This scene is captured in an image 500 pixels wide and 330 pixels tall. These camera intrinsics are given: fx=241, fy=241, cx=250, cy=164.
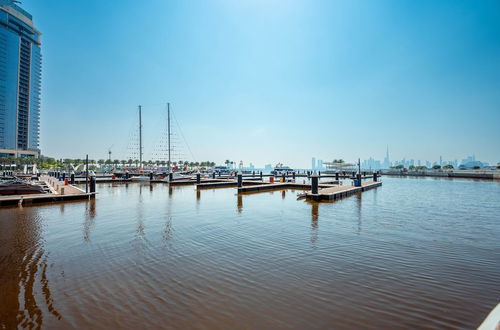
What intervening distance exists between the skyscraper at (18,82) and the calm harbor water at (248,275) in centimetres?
13146

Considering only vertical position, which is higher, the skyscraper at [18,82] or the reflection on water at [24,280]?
the skyscraper at [18,82]

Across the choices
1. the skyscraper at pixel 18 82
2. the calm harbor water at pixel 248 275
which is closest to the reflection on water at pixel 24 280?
the calm harbor water at pixel 248 275

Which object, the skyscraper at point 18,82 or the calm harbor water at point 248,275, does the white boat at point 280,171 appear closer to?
the calm harbor water at point 248,275

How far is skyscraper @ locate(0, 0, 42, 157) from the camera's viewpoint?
10669 cm

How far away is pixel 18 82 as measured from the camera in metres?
114

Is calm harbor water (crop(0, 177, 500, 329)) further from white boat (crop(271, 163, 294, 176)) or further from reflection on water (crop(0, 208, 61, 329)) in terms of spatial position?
white boat (crop(271, 163, 294, 176))

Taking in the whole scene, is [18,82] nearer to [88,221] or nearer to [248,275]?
[88,221]

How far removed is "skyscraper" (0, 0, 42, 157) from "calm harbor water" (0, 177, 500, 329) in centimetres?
13146

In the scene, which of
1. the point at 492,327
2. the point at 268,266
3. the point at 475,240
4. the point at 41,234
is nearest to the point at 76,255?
the point at 41,234

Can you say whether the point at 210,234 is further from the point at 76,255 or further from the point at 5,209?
the point at 5,209

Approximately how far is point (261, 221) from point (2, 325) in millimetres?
9775

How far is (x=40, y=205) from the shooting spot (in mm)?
17953

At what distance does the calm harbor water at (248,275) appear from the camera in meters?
4.34

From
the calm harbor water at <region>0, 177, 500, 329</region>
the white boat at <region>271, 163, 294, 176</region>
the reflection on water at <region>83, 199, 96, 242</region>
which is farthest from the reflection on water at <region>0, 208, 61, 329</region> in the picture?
the white boat at <region>271, 163, 294, 176</region>
